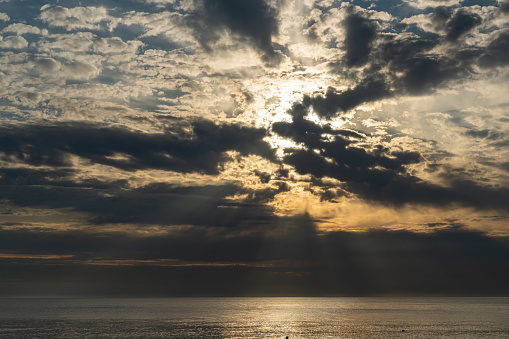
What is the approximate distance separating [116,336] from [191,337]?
21.8m

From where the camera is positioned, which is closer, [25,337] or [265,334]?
[25,337]

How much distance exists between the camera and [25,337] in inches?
4803

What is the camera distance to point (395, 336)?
129125 mm

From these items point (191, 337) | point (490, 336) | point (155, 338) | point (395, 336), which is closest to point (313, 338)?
point (395, 336)

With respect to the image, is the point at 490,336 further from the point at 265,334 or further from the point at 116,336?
the point at 116,336

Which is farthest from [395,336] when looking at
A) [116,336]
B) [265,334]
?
[116,336]

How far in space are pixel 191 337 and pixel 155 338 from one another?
1034cm

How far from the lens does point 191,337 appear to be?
12312cm

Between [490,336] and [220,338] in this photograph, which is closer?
[220,338]

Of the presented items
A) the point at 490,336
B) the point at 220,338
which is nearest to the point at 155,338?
the point at 220,338

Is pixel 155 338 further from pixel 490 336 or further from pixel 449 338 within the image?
pixel 490 336

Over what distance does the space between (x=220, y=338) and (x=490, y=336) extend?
82436mm

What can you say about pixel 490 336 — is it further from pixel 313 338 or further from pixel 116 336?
pixel 116 336

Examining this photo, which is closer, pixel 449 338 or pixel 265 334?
pixel 449 338
